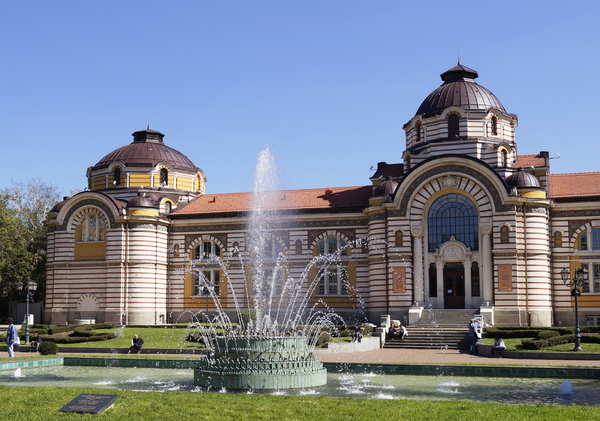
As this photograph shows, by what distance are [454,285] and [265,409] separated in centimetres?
2937

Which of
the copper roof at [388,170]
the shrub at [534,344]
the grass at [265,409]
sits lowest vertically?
the shrub at [534,344]

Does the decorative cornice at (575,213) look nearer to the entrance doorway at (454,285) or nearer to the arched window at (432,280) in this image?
the entrance doorway at (454,285)

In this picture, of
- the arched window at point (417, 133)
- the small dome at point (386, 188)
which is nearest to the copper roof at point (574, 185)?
the arched window at point (417, 133)

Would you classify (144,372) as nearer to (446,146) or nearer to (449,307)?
(449,307)

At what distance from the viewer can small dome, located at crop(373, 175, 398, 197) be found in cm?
4425

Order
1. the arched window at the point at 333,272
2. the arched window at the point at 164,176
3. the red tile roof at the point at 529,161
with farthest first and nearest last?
the arched window at the point at 164,176, the arched window at the point at 333,272, the red tile roof at the point at 529,161

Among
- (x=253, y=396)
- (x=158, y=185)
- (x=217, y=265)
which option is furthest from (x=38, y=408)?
(x=158, y=185)

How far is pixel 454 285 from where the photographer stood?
42.6 meters

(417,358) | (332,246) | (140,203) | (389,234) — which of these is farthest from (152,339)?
(389,234)

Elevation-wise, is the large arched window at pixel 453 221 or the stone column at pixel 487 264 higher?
the large arched window at pixel 453 221

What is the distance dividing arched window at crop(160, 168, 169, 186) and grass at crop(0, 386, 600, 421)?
39.4 m

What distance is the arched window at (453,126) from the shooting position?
45438 millimetres

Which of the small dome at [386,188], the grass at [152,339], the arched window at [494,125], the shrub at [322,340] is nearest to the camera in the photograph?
the shrub at [322,340]

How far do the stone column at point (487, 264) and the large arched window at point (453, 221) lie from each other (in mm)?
918
